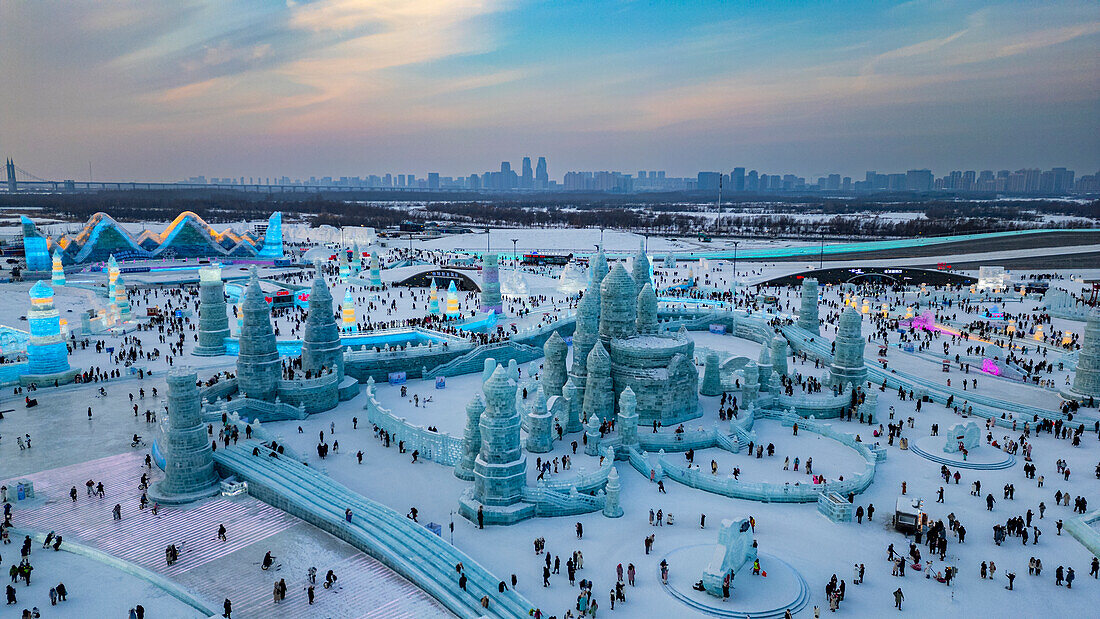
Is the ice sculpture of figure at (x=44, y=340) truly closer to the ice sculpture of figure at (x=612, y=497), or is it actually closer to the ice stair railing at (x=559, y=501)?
the ice stair railing at (x=559, y=501)

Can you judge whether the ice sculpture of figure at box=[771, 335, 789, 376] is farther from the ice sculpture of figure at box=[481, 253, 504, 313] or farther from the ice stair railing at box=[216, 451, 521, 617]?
the ice stair railing at box=[216, 451, 521, 617]

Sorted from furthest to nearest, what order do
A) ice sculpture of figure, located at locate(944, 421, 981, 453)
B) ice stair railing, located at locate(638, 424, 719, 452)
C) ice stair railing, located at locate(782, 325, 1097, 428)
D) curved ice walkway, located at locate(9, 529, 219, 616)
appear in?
ice stair railing, located at locate(782, 325, 1097, 428) < ice stair railing, located at locate(638, 424, 719, 452) < ice sculpture of figure, located at locate(944, 421, 981, 453) < curved ice walkway, located at locate(9, 529, 219, 616)

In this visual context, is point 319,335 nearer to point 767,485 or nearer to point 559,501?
point 559,501

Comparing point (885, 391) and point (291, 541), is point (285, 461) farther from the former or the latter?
point (885, 391)

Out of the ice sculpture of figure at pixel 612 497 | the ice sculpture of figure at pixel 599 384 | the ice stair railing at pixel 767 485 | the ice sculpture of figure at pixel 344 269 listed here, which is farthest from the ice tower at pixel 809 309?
the ice sculpture of figure at pixel 344 269

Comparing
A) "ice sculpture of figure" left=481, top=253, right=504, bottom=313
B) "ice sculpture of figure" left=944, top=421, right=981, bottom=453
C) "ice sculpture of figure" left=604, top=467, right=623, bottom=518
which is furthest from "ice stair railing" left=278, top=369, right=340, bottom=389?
"ice sculpture of figure" left=944, top=421, right=981, bottom=453

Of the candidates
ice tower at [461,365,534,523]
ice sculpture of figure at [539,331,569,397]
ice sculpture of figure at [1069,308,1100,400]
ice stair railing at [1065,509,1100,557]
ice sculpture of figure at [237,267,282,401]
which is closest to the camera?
ice stair railing at [1065,509,1100,557]
